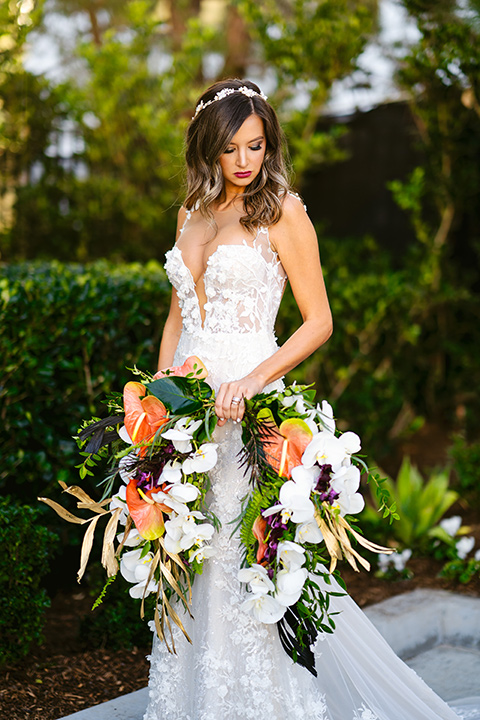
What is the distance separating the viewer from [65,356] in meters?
3.81

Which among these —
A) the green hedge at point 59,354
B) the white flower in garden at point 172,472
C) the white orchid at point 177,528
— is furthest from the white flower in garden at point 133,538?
the green hedge at point 59,354

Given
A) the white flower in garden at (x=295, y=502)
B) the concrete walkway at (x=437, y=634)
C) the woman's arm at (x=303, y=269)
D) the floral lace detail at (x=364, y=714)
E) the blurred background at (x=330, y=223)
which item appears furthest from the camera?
the blurred background at (x=330, y=223)

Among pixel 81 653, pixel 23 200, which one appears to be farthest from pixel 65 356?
pixel 23 200

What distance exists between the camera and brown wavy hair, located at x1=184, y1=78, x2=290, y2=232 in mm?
2541

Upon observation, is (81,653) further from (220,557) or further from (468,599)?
(468,599)

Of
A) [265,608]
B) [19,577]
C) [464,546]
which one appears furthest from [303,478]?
[464,546]

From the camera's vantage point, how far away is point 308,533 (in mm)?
2285

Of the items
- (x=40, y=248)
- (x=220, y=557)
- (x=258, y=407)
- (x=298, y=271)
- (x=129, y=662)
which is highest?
(x=40, y=248)

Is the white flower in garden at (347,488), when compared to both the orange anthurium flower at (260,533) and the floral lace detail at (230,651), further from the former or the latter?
the floral lace detail at (230,651)

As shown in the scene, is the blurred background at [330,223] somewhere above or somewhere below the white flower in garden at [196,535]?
above

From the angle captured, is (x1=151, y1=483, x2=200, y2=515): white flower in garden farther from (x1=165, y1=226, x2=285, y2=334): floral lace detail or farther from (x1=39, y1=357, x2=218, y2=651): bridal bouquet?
(x1=165, y1=226, x2=285, y2=334): floral lace detail

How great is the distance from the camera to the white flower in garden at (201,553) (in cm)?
235

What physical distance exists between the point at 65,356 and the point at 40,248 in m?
4.17

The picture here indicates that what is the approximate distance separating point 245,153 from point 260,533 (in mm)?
1272
